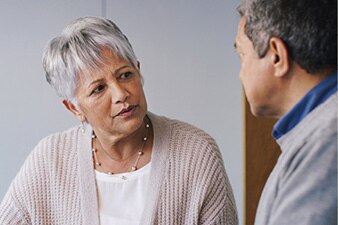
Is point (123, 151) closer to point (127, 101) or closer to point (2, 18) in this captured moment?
point (127, 101)

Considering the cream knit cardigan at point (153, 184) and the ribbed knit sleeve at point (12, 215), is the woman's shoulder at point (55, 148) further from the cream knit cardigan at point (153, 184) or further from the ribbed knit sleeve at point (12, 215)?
the ribbed knit sleeve at point (12, 215)

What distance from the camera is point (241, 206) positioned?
2.75 metres

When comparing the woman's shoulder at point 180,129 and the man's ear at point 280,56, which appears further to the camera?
the woman's shoulder at point 180,129

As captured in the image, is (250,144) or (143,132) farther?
(250,144)

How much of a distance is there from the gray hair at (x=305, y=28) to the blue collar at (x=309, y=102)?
0.11ft

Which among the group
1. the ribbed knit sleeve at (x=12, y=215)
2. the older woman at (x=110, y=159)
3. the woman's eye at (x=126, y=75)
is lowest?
the ribbed knit sleeve at (x=12, y=215)

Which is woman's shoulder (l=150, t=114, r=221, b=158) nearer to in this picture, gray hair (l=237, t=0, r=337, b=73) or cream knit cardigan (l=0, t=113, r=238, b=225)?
cream knit cardigan (l=0, t=113, r=238, b=225)

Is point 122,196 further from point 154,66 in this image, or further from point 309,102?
point 154,66

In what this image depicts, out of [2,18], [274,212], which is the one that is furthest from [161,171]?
[2,18]

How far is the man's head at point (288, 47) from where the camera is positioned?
0.92 meters

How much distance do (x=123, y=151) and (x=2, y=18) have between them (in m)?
1.42

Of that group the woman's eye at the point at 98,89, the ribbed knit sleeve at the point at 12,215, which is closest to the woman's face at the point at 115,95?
the woman's eye at the point at 98,89

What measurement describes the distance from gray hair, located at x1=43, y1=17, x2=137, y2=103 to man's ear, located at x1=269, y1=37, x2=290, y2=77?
685mm

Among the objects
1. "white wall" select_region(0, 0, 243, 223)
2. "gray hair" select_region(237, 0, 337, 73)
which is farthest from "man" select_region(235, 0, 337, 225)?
"white wall" select_region(0, 0, 243, 223)
